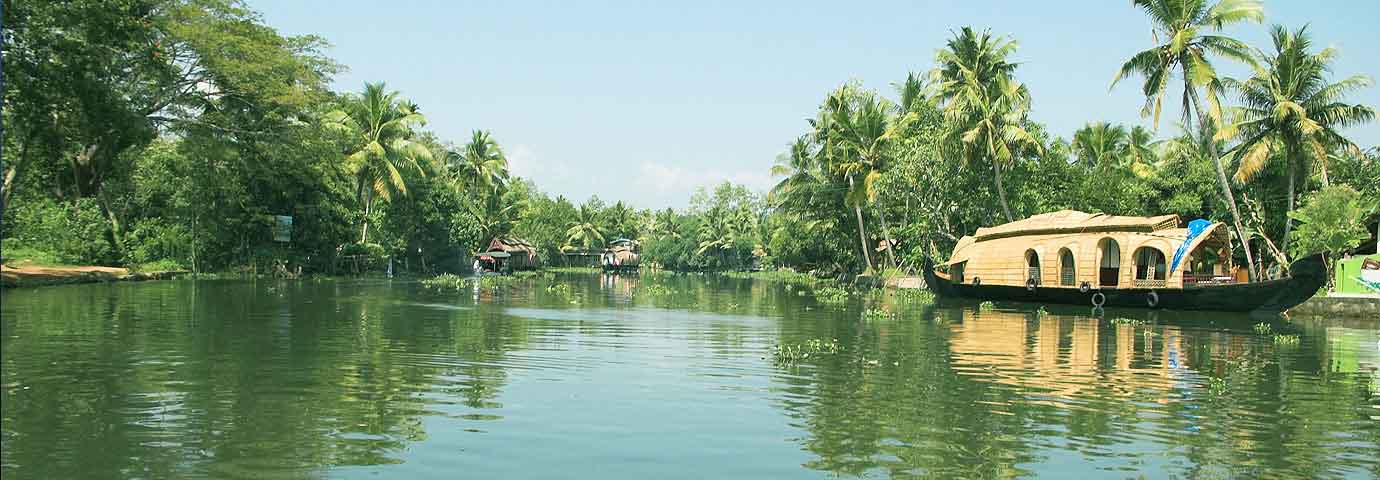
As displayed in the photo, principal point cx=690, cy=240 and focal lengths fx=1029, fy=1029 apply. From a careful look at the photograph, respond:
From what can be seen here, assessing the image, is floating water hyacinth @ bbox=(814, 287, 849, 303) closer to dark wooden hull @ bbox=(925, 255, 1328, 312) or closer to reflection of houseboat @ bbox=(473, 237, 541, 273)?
dark wooden hull @ bbox=(925, 255, 1328, 312)

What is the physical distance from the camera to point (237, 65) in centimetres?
3528

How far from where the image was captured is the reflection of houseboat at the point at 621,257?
3999 inches

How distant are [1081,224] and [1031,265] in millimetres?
3165

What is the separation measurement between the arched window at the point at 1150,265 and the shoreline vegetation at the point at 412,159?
2609 mm

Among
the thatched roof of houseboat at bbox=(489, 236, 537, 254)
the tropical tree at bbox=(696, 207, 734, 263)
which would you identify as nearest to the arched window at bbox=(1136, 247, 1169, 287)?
the thatched roof of houseboat at bbox=(489, 236, 537, 254)

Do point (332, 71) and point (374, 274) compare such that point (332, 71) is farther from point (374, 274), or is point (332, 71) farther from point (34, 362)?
point (34, 362)

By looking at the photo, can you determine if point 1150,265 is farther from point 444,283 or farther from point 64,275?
point 64,275

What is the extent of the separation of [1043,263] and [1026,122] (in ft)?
Result: 42.6

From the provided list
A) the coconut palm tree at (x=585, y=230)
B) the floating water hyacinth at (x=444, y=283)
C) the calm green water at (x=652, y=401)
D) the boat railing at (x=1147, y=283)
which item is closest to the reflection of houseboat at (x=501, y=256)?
the floating water hyacinth at (x=444, y=283)

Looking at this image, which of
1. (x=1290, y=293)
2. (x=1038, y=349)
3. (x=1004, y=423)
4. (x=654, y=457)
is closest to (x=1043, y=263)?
(x=1290, y=293)

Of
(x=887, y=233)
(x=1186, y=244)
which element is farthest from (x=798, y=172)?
(x=1186, y=244)

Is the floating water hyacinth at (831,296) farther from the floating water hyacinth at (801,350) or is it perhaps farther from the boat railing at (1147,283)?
the floating water hyacinth at (801,350)

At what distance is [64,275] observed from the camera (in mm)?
33344

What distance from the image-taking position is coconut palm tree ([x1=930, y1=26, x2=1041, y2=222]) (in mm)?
40188
